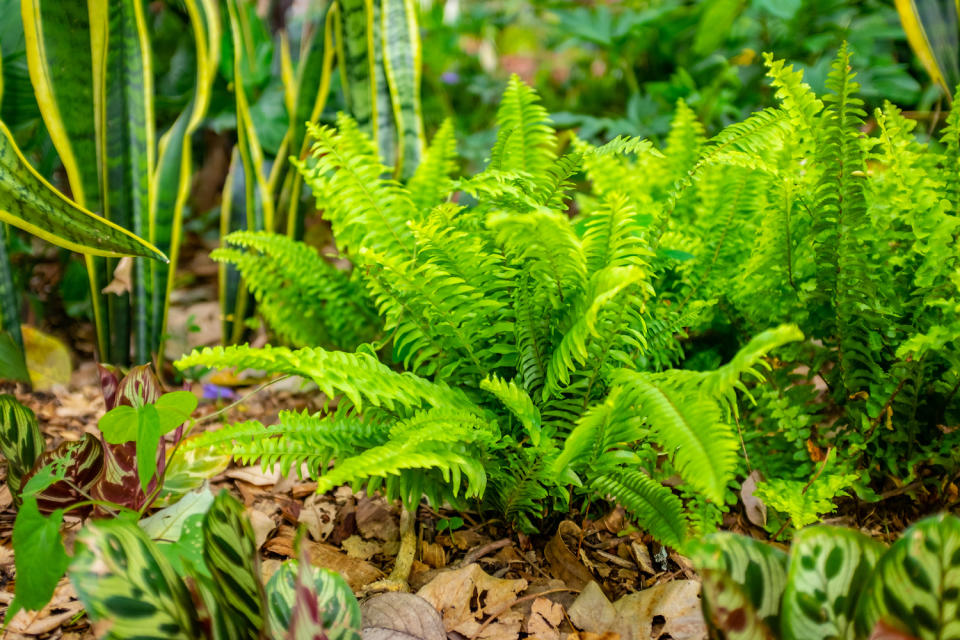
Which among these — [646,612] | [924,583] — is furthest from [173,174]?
[924,583]

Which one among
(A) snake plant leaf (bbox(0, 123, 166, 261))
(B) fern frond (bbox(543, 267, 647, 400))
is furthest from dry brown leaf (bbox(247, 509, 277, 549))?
(B) fern frond (bbox(543, 267, 647, 400))

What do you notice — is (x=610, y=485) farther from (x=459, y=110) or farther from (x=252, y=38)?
(x=459, y=110)

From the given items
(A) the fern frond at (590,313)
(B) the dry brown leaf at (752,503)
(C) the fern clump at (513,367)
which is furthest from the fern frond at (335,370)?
(B) the dry brown leaf at (752,503)

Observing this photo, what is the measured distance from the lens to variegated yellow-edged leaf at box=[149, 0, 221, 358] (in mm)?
1810

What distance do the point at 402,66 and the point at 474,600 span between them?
4.56ft

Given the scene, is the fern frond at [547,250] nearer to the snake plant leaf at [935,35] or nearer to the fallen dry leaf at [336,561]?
the fallen dry leaf at [336,561]

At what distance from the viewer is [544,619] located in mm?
1133

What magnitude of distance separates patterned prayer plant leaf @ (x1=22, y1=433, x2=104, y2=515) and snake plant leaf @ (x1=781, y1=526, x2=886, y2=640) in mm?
1061

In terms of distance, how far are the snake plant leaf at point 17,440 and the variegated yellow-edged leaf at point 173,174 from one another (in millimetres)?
713

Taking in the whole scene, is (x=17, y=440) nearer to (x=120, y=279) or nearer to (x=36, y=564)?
(x=36, y=564)

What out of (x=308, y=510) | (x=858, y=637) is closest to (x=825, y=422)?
(x=858, y=637)

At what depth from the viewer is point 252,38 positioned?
8.62ft

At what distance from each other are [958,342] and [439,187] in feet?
3.56

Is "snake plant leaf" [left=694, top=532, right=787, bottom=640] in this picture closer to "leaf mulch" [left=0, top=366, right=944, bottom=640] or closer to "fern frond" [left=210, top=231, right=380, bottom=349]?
"leaf mulch" [left=0, top=366, right=944, bottom=640]
